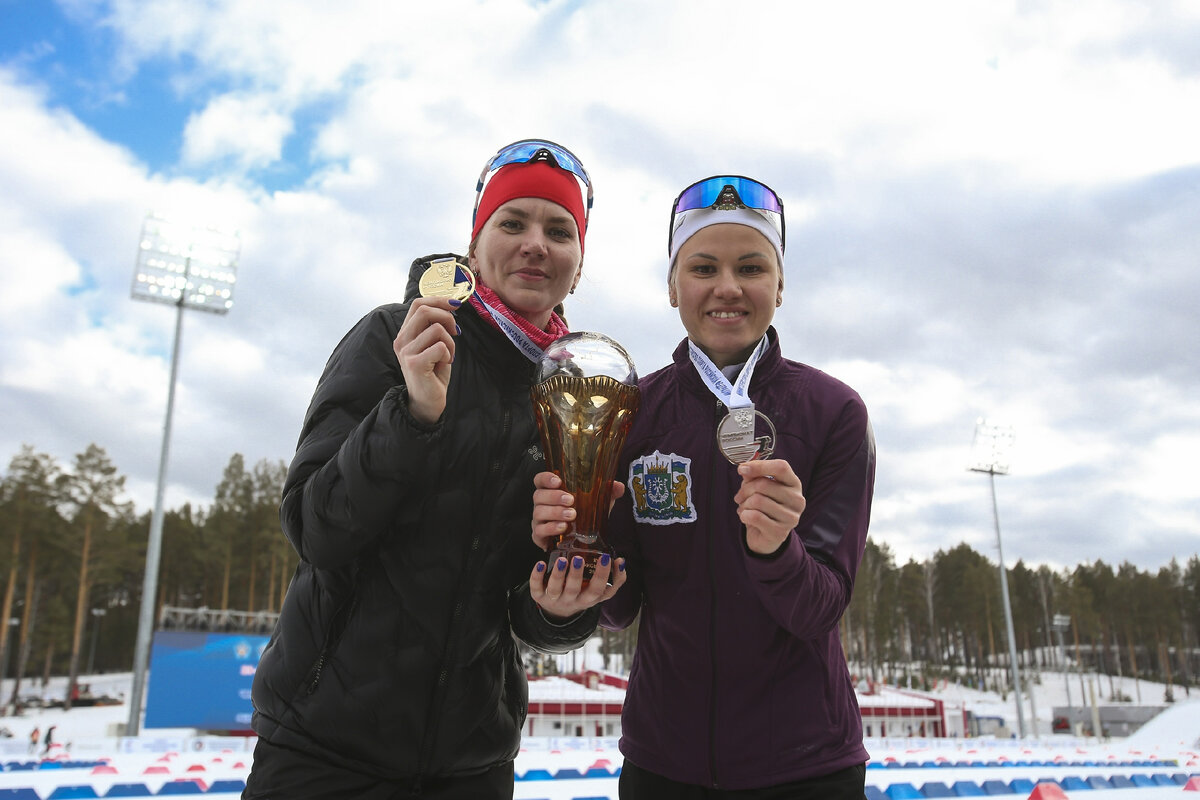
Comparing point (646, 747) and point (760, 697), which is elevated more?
point (760, 697)

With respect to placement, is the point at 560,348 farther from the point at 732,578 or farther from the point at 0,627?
the point at 0,627

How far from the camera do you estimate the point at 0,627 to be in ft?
118

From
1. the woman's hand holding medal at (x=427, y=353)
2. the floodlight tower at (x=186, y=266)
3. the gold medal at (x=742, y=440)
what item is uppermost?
the floodlight tower at (x=186, y=266)

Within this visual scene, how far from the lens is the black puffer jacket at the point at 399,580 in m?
1.63

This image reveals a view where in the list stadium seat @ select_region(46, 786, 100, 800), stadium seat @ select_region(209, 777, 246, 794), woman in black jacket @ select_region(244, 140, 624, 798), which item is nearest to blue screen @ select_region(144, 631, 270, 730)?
stadium seat @ select_region(209, 777, 246, 794)

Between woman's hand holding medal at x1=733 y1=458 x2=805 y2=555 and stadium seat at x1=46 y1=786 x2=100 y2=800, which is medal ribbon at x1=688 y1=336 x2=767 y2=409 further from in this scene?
stadium seat at x1=46 y1=786 x2=100 y2=800

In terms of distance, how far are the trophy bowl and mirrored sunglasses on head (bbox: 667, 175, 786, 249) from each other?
685mm

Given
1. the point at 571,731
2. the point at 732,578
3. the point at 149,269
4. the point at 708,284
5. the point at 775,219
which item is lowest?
the point at 571,731

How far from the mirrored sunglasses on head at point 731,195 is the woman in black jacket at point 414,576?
699 mm

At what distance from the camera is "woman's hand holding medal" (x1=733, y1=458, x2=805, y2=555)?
1.51 m

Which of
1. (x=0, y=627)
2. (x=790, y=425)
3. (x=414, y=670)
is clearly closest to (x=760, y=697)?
(x=790, y=425)

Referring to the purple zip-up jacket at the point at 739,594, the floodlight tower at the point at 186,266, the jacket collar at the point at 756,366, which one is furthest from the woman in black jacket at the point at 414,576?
the floodlight tower at the point at 186,266

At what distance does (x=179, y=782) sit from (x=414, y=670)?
3733mm

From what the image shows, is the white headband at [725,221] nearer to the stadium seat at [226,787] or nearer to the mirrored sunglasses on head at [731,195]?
the mirrored sunglasses on head at [731,195]
